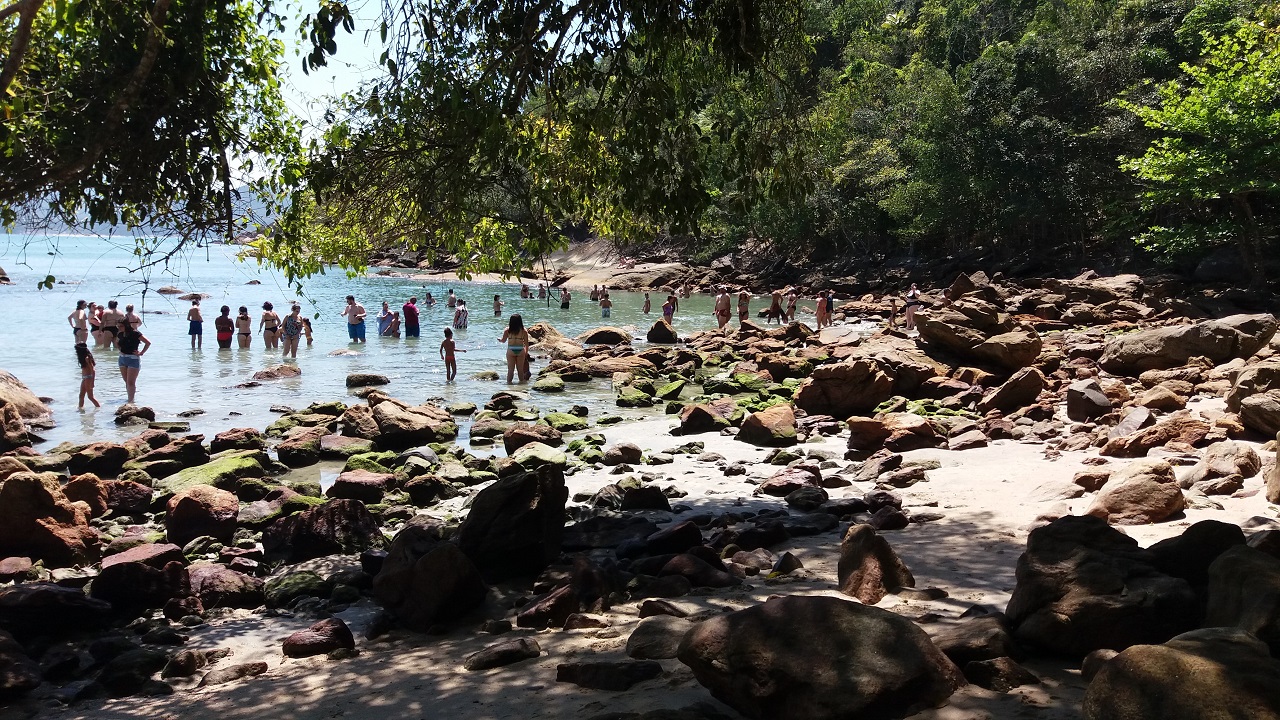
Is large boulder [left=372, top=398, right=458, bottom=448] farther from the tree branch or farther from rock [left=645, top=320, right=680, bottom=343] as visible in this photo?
rock [left=645, top=320, right=680, bottom=343]

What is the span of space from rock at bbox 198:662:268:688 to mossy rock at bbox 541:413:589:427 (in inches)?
352

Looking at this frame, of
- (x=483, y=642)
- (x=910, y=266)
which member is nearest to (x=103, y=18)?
(x=483, y=642)

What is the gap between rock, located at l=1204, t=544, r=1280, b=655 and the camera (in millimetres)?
3574

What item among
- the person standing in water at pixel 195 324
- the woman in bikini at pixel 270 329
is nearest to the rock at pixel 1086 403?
the woman in bikini at pixel 270 329

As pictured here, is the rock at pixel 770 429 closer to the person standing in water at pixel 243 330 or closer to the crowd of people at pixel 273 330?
A: the crowd of people at pixel 273 330

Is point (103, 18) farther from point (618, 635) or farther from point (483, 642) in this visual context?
point (618, 635)

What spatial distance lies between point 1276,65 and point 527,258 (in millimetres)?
23480

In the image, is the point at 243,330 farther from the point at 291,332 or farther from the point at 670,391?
the point at 670,391

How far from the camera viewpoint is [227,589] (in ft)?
24.7

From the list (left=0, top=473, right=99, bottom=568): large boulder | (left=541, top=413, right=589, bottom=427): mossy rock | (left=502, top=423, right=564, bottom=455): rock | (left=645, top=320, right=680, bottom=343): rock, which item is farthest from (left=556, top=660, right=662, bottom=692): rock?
(left=645, top=320, right=680, bottom=343): rock

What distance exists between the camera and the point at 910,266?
49188 mm

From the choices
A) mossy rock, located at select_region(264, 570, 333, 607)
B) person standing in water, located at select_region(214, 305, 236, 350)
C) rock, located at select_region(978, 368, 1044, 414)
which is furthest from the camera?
person standing in water, located at select_region(214, 305, 236, 350)

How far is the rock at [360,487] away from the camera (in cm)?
1054

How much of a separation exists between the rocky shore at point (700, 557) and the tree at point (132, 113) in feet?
9.48
